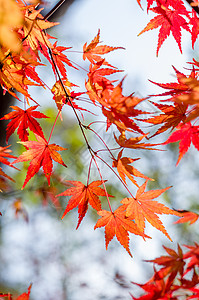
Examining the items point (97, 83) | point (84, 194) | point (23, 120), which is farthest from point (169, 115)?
point (23, 120)

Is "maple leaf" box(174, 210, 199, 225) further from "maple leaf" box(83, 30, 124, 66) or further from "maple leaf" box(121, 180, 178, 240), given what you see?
"maple leaf" box(83, 30, 124, 66)

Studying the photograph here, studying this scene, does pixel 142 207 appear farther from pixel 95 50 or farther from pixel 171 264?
pixel 95 50

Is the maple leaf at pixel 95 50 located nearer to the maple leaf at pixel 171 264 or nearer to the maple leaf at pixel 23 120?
the maple leaf at pixel 23 120

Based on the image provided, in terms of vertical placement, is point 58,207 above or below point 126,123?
below

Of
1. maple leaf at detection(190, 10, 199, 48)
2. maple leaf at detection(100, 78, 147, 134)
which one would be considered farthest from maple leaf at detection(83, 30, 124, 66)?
maple leaf at detection(190, 10, 199, 48)

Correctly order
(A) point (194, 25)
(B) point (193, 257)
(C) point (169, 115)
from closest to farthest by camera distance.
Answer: (B) point (193, 257) → (C) point (169, 115) → (A) point (194, 25)

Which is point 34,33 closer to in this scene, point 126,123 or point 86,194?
point 126,123

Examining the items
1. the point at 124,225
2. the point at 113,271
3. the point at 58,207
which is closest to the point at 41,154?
the point at 124,225

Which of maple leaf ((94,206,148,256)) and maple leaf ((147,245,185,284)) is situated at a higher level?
maple leaf ((94,206,148,256))

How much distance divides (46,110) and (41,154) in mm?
2242

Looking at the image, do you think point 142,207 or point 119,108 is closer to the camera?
point 119,108

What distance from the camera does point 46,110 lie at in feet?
9.39

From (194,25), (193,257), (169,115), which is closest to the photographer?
(193,257)

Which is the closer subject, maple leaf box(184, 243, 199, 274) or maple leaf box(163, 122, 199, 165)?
maple leaf box(184, 243, 199, 274)
